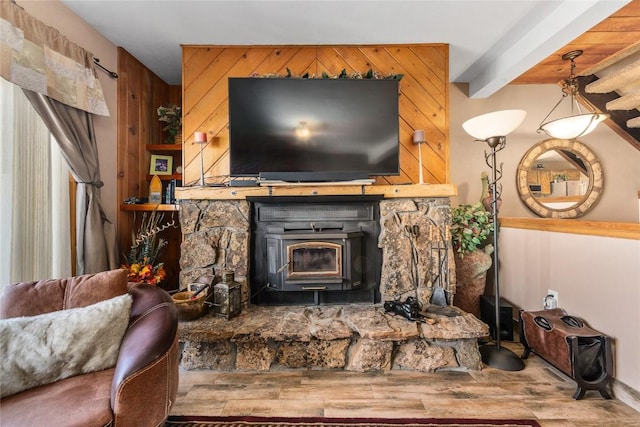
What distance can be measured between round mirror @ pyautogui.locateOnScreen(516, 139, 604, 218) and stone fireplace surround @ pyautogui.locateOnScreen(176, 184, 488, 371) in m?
1.55

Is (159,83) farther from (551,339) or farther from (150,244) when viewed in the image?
(551,339)

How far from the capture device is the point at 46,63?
1.88 m

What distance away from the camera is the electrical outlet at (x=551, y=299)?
2211 millimetres

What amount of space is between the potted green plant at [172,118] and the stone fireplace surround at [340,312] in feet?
3.38

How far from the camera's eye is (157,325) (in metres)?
1.30

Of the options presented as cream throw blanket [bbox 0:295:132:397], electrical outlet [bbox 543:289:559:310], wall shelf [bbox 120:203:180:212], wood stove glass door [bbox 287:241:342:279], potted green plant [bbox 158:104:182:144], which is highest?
potted green plant [bbox 158:104:182:144]

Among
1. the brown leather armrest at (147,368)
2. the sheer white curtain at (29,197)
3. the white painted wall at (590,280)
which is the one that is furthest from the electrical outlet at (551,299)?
the sheer white curtain at (29,197)

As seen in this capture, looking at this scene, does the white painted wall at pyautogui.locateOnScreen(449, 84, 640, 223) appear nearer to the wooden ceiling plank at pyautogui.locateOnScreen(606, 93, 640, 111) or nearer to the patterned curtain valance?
the wooden ceiling plank at pyautogui.locateOnScreen(606, 93, 640, 111)

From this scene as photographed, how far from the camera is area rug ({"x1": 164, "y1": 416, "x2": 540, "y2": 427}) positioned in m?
1.48

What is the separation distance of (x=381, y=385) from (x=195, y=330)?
129cm

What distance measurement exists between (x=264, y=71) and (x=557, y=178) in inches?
131

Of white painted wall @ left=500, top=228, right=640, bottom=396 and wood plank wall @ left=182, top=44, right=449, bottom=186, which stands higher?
wood plank wall @ left=182, top=44, right=449, bottom=186

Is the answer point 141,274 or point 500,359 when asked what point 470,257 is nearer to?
point 500,359

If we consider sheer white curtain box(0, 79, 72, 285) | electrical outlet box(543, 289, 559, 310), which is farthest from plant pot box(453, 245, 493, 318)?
sheer white curtain box(0, 79, 72, 285)
